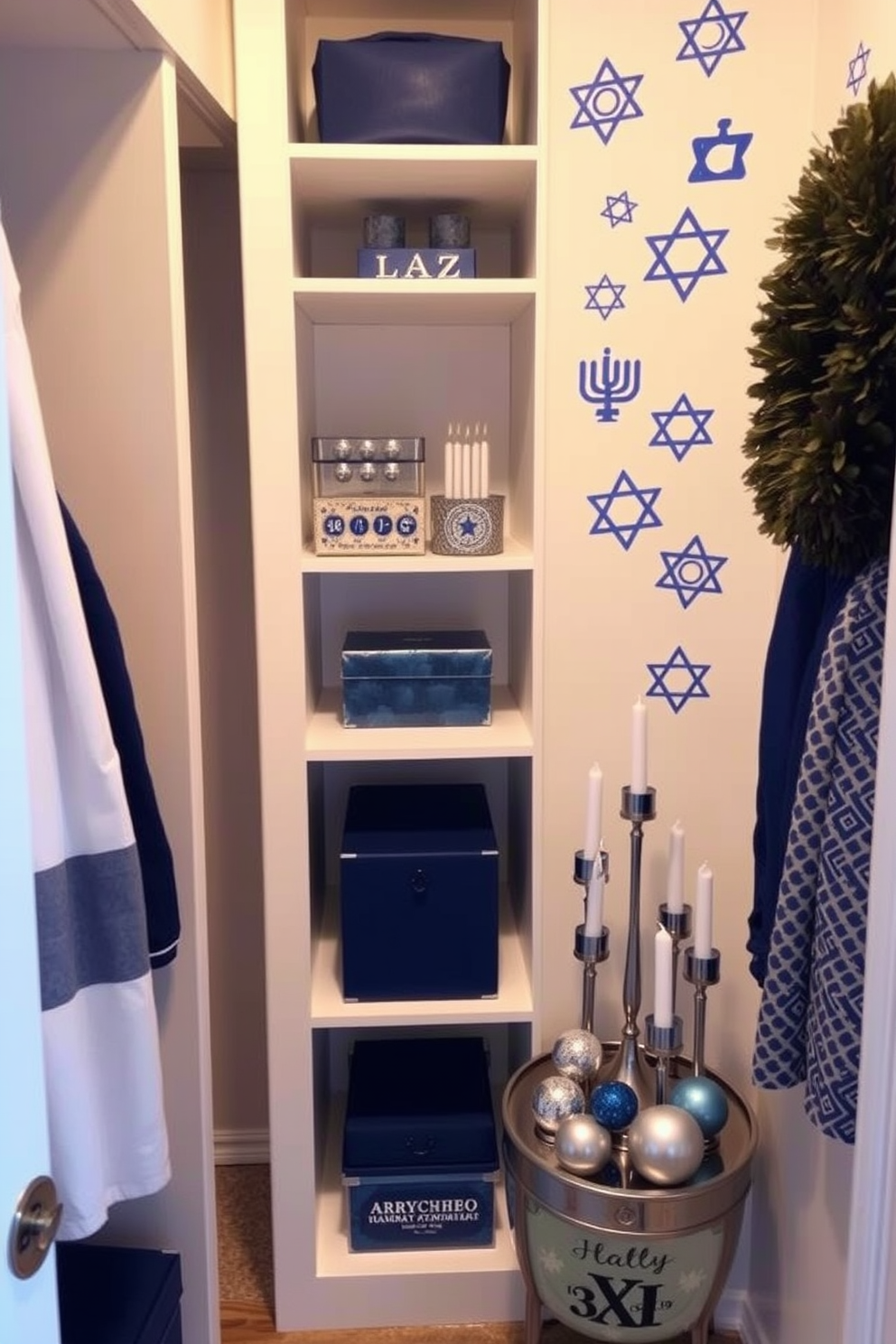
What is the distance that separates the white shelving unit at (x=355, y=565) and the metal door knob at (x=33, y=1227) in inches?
41.6

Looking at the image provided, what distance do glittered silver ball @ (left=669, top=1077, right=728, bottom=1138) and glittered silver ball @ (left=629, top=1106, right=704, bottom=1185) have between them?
0.22 ft

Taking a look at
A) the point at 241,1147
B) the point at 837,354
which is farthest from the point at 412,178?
the point at 241,1147

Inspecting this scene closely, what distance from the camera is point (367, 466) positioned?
6.25ft

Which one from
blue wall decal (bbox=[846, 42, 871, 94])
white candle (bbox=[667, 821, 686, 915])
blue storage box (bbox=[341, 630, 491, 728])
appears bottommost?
white candle (bbox=[667, 821, 686, 915])

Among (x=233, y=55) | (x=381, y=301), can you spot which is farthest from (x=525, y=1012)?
(x=233, y=55)

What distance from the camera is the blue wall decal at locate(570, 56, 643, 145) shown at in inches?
69.4

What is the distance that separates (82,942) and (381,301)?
42.4 inches

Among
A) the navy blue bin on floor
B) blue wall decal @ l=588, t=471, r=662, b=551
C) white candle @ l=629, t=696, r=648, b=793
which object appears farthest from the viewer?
blue wall decal @ l=588, t=471, r=662, b=551

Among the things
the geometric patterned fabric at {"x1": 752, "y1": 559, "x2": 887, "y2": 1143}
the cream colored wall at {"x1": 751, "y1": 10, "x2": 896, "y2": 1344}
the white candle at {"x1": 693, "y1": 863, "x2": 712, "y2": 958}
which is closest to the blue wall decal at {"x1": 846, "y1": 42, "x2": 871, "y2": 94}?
the cream colored wall at {"x1": 751, "y1": 10, "x2": 896, "y2": 1344}

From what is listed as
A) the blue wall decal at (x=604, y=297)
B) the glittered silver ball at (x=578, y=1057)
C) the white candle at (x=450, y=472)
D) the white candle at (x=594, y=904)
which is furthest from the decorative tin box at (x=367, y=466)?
the glittered silver ball at (x=578, y=1057)

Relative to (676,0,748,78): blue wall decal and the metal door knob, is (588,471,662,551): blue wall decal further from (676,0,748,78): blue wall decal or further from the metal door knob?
the metal door knob

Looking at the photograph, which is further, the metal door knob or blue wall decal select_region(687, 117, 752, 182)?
blue wall decal select_region(687, 117, 752, 182)

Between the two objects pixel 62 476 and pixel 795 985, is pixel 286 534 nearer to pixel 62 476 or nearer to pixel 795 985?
pixel 62 476

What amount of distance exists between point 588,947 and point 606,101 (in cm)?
126
